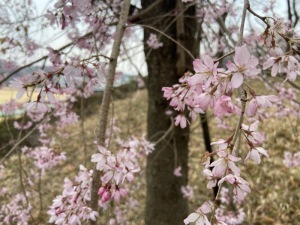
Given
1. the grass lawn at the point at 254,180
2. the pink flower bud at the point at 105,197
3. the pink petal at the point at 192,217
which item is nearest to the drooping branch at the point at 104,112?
the pink flower bud at the point at 105,197

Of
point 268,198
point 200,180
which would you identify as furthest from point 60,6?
point 200,180

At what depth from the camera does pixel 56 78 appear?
1291mm

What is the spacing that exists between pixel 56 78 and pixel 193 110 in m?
0.48

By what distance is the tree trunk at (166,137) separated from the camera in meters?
3.48

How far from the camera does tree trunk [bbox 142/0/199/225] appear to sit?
3480mm

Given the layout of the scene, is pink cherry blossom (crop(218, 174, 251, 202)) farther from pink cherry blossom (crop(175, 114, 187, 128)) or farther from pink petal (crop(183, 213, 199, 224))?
pink cherry blossom (crop(175, 114, 187, 128))

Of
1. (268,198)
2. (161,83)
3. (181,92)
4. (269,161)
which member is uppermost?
(161,83)

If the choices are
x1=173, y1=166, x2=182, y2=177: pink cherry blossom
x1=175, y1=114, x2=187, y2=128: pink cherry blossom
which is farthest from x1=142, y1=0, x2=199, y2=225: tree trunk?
x1=175, y1=114, x2=187, y2=128: pink cherry blossom

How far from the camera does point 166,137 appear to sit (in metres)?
3.67

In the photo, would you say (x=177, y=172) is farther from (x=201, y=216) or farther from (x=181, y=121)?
(x=201, y=216)

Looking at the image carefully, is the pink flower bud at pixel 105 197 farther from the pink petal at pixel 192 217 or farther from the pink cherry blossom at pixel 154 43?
the pink cherry blossom at pixel 154 43

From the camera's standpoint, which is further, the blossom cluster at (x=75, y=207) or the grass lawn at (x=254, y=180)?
the grass lawn at (x=254, y=180)

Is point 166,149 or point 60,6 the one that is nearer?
point 60,6

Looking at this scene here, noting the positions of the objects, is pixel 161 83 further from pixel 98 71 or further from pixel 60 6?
pixel 98 71
